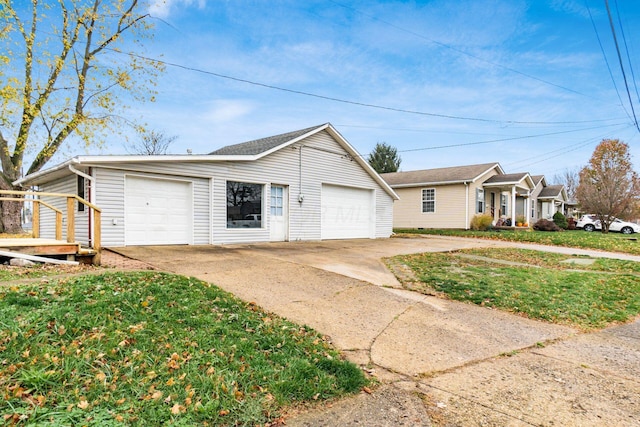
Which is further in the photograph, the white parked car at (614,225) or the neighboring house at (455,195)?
the white parked car at (614,225)

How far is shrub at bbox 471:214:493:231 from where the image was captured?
2189 cm

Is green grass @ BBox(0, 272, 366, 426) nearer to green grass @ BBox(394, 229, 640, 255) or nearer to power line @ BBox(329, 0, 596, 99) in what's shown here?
power line @ BBox(329, 0, 596, 99)

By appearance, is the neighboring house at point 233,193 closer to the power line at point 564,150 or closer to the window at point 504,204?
the window at point 504,204

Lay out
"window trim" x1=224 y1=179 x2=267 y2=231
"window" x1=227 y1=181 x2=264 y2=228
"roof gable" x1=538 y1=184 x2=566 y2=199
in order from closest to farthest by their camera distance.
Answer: "window trim" x1=224 y1=179 x2=267 y2=231, "window" x1=227 y1=181 x2=264 y2=228, "roof gable" x1=538 y1=184 x2=566 y2=199

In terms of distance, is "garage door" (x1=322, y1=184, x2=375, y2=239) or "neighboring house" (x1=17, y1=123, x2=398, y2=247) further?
"garage door" (x1=322, y1=184, x2=375, y2=239)

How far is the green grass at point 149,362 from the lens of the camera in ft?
7.89

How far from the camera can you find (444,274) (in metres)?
7.80

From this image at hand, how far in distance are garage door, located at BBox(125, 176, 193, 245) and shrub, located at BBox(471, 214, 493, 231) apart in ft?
56.2

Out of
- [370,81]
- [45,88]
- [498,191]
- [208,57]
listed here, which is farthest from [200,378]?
[498,191]

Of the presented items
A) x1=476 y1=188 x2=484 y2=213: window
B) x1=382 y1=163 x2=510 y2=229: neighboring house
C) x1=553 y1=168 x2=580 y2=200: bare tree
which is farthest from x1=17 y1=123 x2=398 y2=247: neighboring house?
x1=553 y1=168 x2=580 y2=200: bare tree

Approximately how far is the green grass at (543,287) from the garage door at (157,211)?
657 cm

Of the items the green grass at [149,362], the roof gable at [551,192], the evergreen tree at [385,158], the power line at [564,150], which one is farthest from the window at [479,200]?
the green grass at [149,362]

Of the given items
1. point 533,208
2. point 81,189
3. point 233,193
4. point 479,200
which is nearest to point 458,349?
point 233,193

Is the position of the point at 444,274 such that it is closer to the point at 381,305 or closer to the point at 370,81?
the point at 381,305
